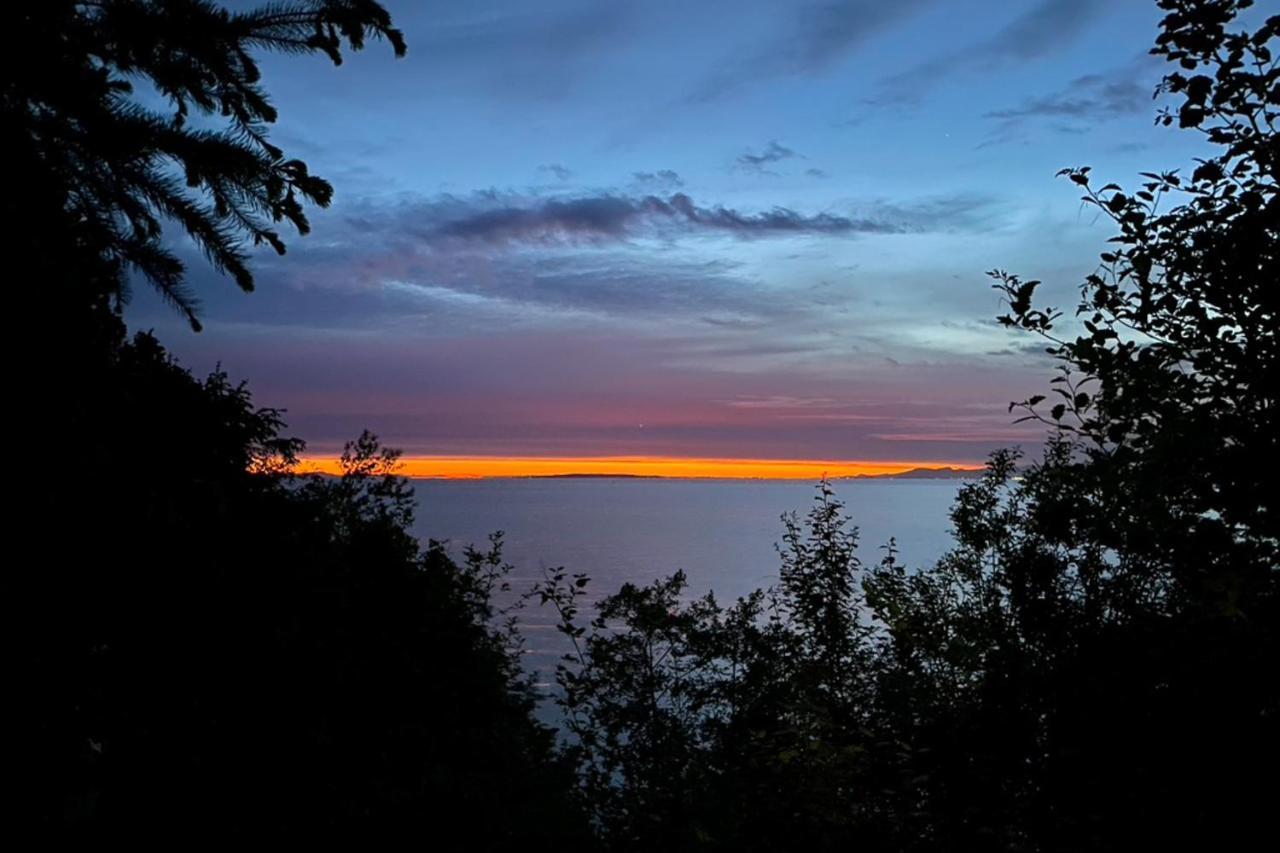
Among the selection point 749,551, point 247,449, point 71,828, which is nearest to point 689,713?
point 247,449

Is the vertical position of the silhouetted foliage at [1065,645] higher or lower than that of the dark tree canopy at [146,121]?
lower

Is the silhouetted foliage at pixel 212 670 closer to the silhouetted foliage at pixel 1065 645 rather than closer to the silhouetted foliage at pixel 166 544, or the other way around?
the silhouetted foliage at pixel 166 544

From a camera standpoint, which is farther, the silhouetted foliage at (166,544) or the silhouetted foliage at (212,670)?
the silhouetted foliage at (212,670)

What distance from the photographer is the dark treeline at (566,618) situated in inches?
183

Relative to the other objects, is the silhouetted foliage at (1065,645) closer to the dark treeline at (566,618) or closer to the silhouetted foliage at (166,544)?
the dark treeline at (566,618)

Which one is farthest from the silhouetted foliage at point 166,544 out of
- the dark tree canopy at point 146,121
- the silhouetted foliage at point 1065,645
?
the silhouetted foliage at point 1065,645

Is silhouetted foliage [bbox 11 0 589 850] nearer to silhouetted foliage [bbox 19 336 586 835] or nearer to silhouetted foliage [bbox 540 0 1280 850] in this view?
silhouetted foliage [bbox 19 336 586 835]

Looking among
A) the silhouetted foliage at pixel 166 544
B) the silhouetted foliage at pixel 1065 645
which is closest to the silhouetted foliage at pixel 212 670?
the silhouetted foliage at pixel 166 544

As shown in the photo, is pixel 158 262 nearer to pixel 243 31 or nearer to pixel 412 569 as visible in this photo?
pixel 243 31

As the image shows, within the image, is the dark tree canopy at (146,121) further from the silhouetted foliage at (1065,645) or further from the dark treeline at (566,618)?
the silhouetted foliage at (1065,645)

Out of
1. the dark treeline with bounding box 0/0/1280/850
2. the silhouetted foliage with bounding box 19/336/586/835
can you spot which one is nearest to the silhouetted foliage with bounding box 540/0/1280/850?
the dark treeline with bounding box 0/0/1280/850

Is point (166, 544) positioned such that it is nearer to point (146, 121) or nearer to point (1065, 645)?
point (146, 121)

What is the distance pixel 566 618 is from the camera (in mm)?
17688

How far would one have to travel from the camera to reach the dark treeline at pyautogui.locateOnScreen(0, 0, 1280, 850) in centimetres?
464
